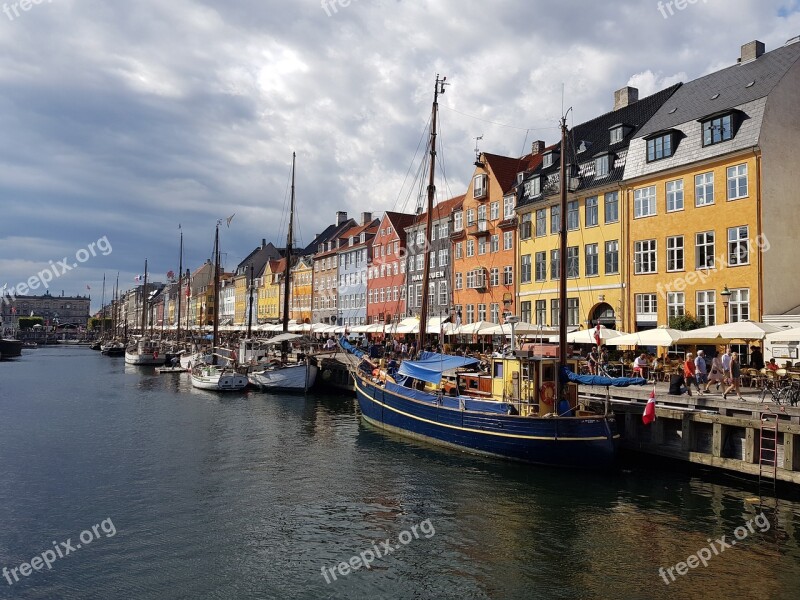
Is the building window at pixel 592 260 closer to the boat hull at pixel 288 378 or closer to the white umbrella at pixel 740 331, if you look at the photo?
the white umbrella at pixel 740 331

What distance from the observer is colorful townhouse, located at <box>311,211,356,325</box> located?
83.9 m

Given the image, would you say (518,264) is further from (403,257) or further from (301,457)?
(301,457)

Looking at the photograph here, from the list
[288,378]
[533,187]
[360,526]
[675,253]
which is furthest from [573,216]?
[360,526]

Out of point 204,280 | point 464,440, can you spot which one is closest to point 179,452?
point 464,440

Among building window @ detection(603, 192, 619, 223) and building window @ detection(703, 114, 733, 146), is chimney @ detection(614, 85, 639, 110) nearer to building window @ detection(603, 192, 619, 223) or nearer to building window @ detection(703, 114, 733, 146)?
building window @ detection(603, 192, 619, 223)

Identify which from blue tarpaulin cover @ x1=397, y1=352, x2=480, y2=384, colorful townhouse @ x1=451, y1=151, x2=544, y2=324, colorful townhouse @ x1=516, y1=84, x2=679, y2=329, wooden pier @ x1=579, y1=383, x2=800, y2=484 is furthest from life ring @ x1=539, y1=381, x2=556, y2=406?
colorful townhouse @ x1=451, y1=151, x2=544, y2=324

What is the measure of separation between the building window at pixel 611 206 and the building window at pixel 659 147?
10.4 ft

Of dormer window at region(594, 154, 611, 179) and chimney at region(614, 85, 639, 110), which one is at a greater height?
chimney at region(614, 85, 639, 110)

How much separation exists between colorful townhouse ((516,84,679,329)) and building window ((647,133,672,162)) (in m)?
2.22

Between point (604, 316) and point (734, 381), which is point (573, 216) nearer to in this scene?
point (604, 316)

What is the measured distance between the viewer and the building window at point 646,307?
3625cm

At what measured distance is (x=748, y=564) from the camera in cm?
1328

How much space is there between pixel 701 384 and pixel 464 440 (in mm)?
10050

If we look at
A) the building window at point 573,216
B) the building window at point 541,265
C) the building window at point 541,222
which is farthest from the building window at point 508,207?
the building window at point 573,216
